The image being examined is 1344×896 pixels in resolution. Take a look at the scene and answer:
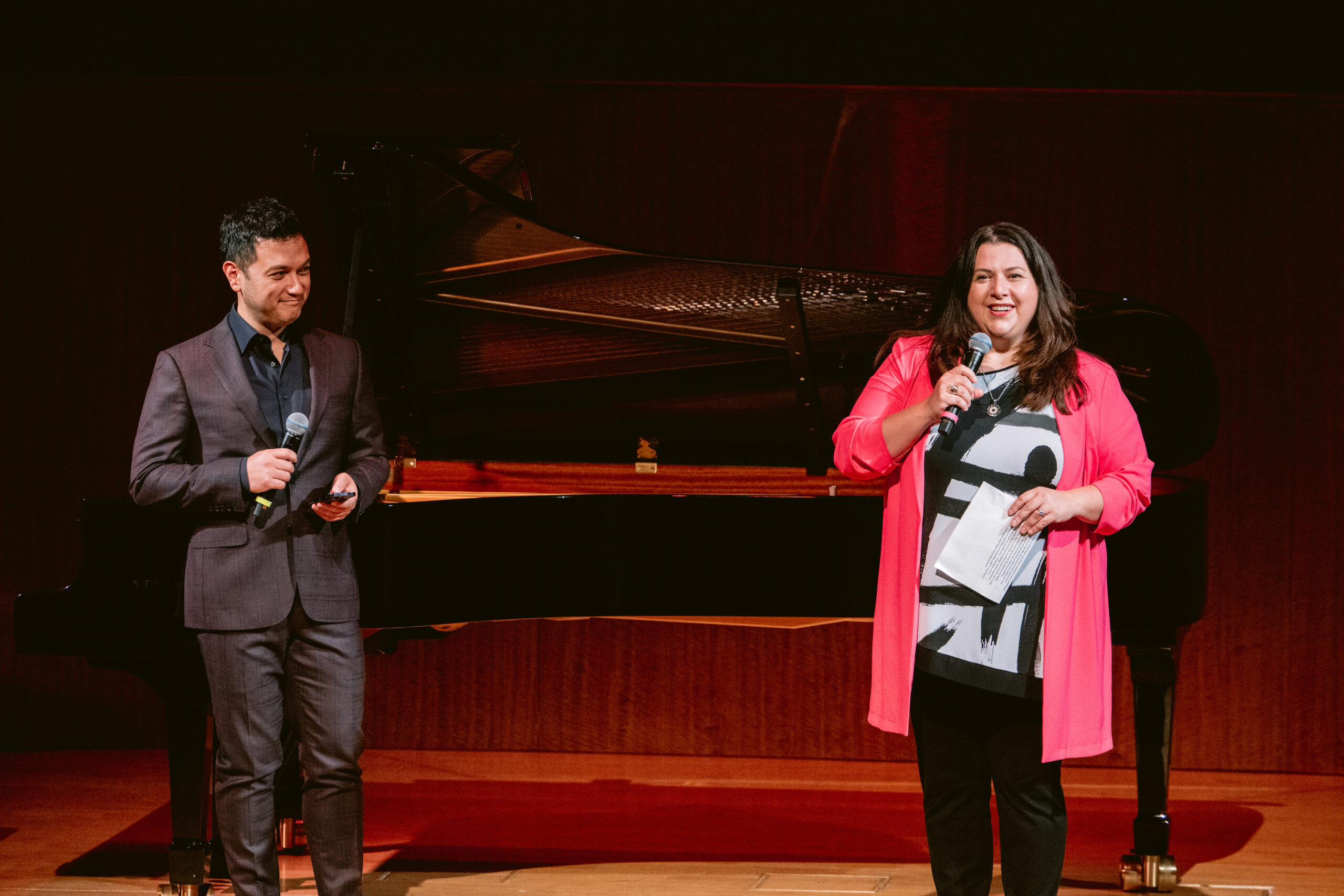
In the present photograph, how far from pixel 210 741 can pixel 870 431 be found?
2.13m

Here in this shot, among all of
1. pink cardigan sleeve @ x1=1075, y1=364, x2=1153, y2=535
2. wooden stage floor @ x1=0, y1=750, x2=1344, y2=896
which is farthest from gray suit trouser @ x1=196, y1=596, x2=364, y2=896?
pink cardigan sleeve @ x1=1075, y1=364, x2=1153, y2=535

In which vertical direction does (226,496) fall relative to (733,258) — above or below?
below

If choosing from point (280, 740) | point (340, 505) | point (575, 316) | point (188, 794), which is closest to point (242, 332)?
point (340, 505)

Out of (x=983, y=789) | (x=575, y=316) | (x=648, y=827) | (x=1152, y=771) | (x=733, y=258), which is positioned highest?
(x=733, y=258)

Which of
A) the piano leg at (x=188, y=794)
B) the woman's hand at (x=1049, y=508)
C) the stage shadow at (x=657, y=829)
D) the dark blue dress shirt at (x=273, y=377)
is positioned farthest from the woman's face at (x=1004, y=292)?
the piano leg at (x=188, y=794)

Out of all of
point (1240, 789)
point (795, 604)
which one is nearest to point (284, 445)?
point (795, 604)

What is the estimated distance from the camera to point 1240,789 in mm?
4055

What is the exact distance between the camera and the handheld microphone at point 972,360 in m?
1.83

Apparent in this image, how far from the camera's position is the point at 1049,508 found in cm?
183

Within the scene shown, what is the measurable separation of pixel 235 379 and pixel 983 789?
4.92ft

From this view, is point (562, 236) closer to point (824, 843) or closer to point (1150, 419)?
point (1150, 419)

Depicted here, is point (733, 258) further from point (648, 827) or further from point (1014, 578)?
point (1014, 578)

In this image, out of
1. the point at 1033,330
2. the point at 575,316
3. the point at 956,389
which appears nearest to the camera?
the point at 956,389

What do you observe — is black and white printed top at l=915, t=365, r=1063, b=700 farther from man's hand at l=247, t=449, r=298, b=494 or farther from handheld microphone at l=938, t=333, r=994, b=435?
man's hand at l=247, t=449, r=298, b=494
